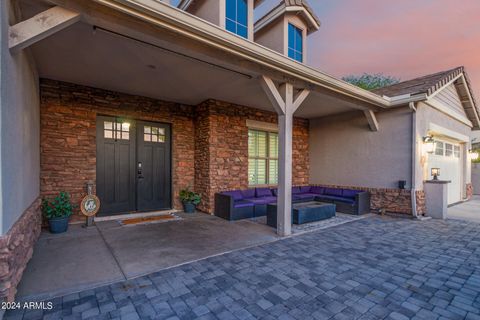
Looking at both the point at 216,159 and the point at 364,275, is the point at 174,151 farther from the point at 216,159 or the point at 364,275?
the point at 364,275

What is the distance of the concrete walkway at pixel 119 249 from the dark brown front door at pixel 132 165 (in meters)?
0.77

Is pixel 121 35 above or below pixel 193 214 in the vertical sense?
above

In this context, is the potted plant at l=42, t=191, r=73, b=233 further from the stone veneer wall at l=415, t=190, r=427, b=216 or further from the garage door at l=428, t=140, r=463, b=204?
the garage door at l=428, t=140, r=463, b=204

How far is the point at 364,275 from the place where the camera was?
8.56 ft

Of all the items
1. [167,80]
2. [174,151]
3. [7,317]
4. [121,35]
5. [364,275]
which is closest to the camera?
[7,317]

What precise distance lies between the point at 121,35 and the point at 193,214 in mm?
4179

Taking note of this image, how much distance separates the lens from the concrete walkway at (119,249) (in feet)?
7.82

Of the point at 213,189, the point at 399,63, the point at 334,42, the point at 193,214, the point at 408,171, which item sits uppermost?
the point at 334,42

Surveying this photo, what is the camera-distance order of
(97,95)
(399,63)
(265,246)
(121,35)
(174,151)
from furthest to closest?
1. (399,63)
2. (174,151)
3. (97,95)
4. (265,246)
5. (121,35)

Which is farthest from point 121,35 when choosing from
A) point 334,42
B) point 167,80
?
point 334,42

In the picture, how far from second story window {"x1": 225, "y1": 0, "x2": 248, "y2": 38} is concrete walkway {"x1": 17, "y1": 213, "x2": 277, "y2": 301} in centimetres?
432

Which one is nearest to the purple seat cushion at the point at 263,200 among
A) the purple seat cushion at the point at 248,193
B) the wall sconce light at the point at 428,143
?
the purple seat cushion at the point at 248,193

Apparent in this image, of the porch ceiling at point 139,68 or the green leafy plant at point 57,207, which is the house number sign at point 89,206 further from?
the porch ceiling at point 139,68

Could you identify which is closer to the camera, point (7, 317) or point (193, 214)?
point (7, 317)
